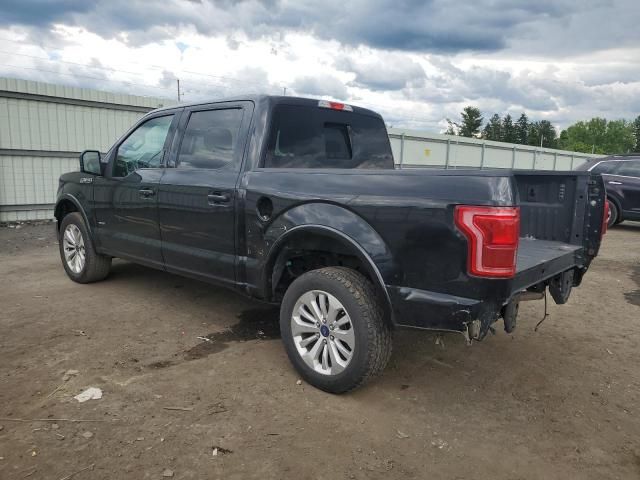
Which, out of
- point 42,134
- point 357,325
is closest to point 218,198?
point 357,325

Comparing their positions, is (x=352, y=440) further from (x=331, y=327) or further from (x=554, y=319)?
(x=554, y=319)

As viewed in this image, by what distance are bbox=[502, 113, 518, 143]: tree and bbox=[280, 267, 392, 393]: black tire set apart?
99853mm

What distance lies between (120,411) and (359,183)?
1920mm

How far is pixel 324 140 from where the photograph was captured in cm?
416

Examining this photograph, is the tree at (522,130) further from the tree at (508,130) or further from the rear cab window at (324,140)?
the rear cab window at (324,140)

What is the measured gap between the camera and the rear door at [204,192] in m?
3.81

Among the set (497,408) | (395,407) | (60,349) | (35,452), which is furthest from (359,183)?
(60,349)

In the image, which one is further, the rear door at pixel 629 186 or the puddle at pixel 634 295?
the rear door at pixel 629 186

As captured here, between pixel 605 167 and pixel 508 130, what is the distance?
304 feet

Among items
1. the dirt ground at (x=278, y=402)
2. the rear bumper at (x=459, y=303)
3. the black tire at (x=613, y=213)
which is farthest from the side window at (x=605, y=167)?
the rear bumper at (x=459, y=303)

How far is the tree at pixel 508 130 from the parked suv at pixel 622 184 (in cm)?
8958

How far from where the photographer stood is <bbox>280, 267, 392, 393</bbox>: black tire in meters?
2.97

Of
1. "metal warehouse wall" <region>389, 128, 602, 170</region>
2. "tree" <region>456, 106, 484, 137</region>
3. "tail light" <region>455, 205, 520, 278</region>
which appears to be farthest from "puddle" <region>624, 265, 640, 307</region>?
"tree" <region>456, 106, 484, 137</region>

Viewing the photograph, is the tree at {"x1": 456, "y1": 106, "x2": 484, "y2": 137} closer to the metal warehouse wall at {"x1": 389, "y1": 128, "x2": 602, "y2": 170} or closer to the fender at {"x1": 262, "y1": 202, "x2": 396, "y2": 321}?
the metal warehouse wall at {"x1": 389, "y1": 128, "x2": 602, "y2": 170}
